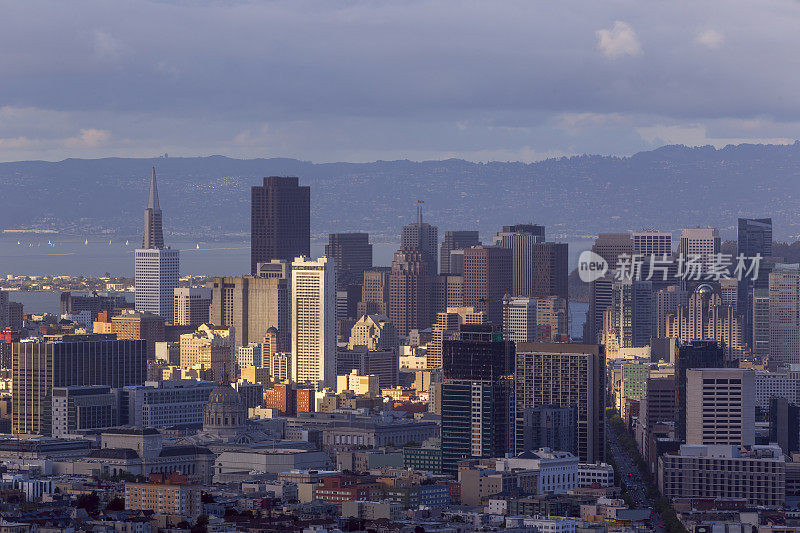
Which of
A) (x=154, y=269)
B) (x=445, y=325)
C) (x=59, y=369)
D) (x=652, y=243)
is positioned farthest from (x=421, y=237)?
(x=59, y=369)

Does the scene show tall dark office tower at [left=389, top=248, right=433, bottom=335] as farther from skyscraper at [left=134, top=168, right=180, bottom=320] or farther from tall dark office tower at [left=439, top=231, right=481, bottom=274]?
skyscraper at [left=134, top=168, right=180, bottom=320]

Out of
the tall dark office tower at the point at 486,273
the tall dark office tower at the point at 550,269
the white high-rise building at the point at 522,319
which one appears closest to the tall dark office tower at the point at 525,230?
the tall dark office tower at the point at 486,273

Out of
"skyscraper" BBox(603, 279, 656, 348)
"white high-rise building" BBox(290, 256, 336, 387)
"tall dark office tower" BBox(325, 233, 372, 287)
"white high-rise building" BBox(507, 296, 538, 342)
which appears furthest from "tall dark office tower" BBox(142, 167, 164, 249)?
"white high-rise building" BBox(290, 256, 336, 387)

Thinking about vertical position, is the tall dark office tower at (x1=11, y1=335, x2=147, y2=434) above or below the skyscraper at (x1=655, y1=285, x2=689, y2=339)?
below

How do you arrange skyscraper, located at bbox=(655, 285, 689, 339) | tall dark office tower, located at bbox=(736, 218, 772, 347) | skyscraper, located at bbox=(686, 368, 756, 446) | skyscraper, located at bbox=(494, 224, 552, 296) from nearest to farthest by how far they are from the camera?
1. skyscraper, located at bbox=(686, 368, 756, 446)
2. tall dark office tower, located at bbox=(736, 218, 772, 347)
3. skyscraper, located at bbox=(655, 285, 689, 339)
4. skyscraper, located at bbox=(494, 224, 552, 296)

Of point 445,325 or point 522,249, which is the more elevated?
point 522,249

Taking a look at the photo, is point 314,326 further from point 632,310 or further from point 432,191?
point 432,191

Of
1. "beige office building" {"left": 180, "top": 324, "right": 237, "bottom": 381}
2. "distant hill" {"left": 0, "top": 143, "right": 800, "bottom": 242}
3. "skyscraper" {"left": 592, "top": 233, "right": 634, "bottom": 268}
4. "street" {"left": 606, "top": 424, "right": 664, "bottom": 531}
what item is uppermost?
"distant hill" {"left": 0, "top": 143, "right": 800, "bottom": 242}
